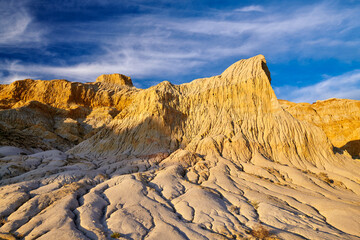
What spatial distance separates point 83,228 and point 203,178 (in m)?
13.9

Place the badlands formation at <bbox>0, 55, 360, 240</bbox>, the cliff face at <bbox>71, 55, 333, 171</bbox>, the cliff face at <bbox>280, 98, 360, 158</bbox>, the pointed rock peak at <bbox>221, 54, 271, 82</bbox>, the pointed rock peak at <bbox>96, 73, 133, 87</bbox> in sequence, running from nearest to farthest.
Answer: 1. the badlands formation at <bbox>0, 55, 360, 240</bbox>
2. the cliff face at <bbox>71, 55, 333, 171</bbox>
3. the pointed rock peak at <bbox>221, 54, 271, 82</bbox>
4. the cliff face at <bbox>280, 98, 360, 158</bbox>
5. the pointed rock peak at <bbox>96, 73, 133, 87</bbox>

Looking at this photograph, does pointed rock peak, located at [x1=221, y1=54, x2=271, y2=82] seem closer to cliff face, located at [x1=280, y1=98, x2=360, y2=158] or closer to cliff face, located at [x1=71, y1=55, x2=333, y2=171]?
cliff face, located at [x1=71, y1=55, x2=333, y2=171]

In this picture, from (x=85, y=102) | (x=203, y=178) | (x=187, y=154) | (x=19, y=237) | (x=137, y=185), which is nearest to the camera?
(x=19, y=237)

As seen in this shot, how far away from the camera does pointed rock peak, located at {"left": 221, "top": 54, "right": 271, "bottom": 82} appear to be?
38750 millimetres

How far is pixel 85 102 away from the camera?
7238 cm

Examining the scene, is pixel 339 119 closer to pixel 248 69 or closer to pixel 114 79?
pixel 248 69

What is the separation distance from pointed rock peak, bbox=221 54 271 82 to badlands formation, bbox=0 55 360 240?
0.70 feet

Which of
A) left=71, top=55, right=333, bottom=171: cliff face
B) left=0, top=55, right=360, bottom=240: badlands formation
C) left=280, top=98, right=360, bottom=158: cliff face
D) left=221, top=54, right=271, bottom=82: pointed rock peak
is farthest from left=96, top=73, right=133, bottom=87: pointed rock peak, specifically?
left=280, top=98, right=360, bottom=158: cliff face

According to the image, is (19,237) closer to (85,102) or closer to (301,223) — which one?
(301,223)

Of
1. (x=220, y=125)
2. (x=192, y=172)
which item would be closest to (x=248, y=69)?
(x=220, y=125)

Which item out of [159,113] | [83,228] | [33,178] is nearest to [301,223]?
[83,228]

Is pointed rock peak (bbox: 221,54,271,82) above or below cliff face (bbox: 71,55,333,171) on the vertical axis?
above

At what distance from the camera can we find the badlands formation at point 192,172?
49.0ft

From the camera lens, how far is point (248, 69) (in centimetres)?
3984
